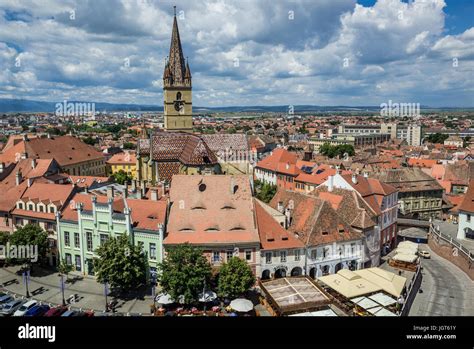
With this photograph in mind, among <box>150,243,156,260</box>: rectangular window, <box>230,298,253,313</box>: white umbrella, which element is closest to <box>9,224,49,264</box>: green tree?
<box>150,243,156,260</box>: rectangular window

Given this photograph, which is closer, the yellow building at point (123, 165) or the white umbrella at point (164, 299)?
the white umbrella at point (164, 299)

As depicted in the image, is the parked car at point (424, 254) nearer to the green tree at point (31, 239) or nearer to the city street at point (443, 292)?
the city street at point (443, 292)

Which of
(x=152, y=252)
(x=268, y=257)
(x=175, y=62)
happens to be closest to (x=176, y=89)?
(x=175, y=62)

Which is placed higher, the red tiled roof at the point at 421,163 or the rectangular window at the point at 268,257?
the red tiled roof at the point at 421,163

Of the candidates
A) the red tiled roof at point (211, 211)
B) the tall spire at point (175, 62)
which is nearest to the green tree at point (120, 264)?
the red tiled roof at point (211, 211)

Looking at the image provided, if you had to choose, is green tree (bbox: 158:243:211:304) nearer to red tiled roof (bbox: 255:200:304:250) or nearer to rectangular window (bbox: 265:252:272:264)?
rectangular window (bbox: 265:252:272:264)
